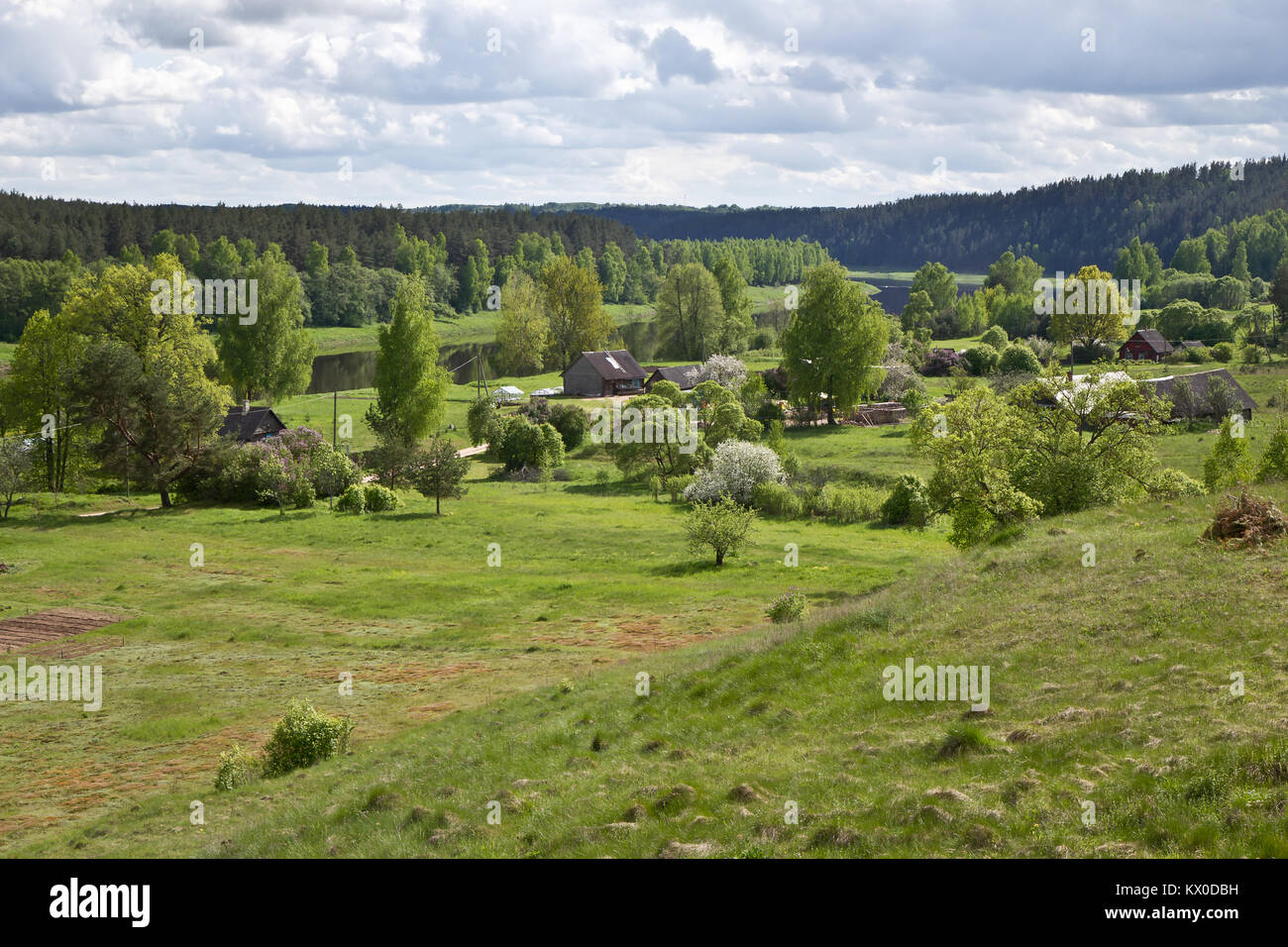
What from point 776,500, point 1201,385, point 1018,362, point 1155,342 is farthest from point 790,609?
point 1155,342

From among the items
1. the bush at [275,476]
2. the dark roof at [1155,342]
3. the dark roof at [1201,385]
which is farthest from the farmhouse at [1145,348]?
the bush at [275,476]

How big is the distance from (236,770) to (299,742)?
129 cm

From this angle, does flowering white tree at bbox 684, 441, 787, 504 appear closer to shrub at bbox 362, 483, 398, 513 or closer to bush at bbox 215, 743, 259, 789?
shrub at bbox 362, 483, 398, 513

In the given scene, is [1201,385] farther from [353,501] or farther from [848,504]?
[353,501]

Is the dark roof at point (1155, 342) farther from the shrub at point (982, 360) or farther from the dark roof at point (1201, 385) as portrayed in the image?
the dark roof at point (1201, 385)

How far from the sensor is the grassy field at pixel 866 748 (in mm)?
12883

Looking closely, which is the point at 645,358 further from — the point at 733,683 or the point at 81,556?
the point at 733,683

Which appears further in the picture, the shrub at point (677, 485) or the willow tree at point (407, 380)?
the willow tree at point (407, 380)

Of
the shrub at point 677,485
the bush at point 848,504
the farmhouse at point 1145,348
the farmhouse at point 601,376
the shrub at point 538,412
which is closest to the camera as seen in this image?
the bush at point 848,504

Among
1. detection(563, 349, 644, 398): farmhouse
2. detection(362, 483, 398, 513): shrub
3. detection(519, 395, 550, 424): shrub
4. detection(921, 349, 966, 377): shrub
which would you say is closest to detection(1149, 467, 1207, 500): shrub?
detection(362, 483, 398, 513): shrub

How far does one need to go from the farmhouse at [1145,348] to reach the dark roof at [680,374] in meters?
44.0

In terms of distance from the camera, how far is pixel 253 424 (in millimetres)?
63938

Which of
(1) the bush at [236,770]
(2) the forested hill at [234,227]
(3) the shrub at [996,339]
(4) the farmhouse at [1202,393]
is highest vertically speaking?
(2) the forested hill at [234,227]
